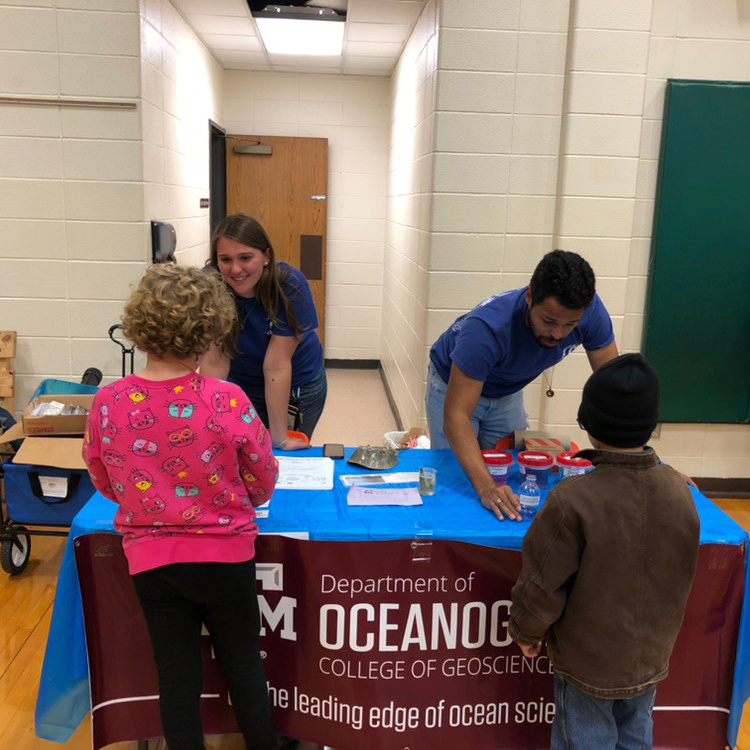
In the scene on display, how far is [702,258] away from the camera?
372 cm

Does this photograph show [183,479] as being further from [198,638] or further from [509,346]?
[509,346]

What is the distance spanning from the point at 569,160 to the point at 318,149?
138 inches

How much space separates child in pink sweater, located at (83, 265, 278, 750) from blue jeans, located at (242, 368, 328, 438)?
0.99 m

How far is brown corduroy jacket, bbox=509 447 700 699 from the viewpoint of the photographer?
1427mm

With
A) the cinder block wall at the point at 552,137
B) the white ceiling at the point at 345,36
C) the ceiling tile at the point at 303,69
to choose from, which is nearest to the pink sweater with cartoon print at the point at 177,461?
the cinder block wall at the point at 552,137

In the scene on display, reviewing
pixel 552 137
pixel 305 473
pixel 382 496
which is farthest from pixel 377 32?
pixel 382 496

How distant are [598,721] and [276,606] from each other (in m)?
0.77

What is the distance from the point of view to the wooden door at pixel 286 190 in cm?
647

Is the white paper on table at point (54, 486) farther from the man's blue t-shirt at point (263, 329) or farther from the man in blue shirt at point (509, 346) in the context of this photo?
the man in blue shirt at point (509, 346)

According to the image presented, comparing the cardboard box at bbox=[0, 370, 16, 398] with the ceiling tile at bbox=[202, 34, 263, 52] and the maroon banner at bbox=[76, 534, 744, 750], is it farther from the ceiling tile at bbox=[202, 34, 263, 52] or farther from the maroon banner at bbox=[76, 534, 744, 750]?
the ceiling tile at bbox=[202, 34, 263, 52]

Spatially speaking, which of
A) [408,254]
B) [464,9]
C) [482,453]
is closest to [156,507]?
[482,453]

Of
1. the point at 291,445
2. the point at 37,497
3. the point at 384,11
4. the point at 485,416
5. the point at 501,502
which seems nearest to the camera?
the point at 501,502

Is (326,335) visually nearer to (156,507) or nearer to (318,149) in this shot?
(318,149)

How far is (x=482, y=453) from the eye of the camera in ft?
6.80
